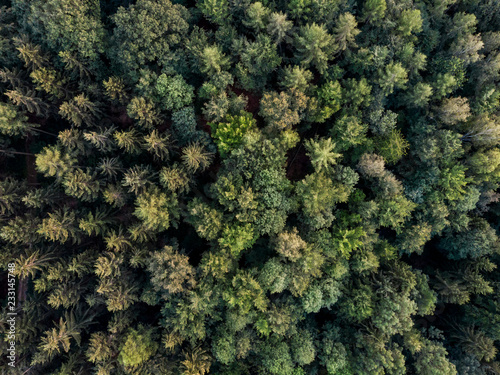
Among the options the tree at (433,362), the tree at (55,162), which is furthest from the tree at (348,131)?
the tree at (55,162)

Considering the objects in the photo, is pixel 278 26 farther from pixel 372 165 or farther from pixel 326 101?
pixel 372 165

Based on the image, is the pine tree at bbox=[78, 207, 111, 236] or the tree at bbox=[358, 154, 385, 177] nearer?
the pine tree at bbox=[78, 207, 111, 236]

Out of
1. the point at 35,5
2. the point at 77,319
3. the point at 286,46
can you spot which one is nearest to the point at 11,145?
the point at 35,5

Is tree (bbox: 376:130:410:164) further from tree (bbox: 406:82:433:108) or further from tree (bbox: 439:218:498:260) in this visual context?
tree (bbox: 439:218:498:260)

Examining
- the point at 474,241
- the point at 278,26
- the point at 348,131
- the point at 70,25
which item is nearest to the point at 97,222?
the point at 70,25

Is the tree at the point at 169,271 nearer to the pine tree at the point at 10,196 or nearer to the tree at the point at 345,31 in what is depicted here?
the pine tree at the point at 10,196

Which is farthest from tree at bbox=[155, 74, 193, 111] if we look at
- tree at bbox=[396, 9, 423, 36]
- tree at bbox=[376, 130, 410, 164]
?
tree at bbox=[396, 9, 423, 36]
